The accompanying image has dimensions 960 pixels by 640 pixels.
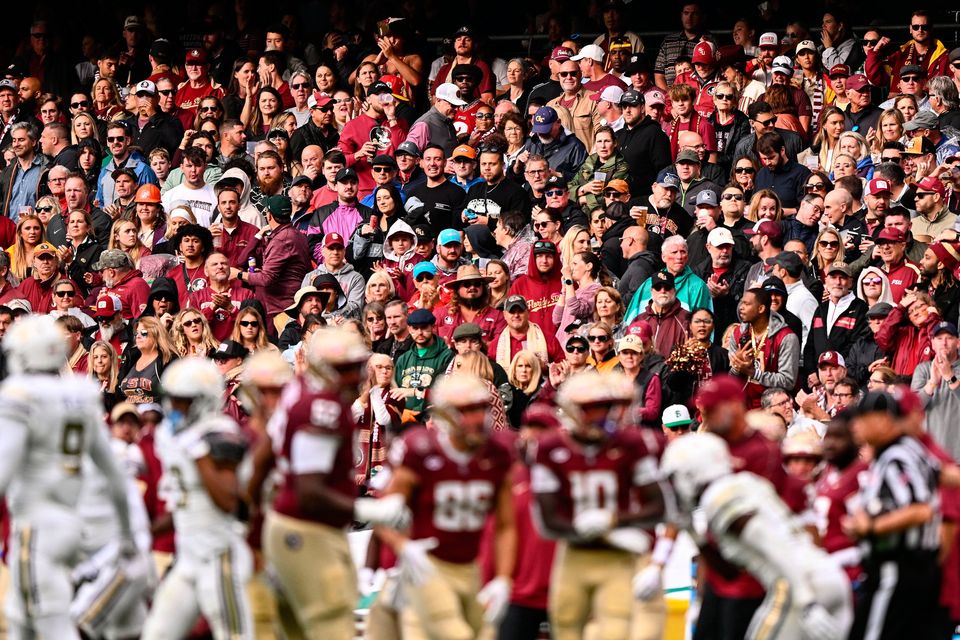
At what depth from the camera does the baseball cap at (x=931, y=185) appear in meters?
16.9

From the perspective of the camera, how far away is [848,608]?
991 centimetres

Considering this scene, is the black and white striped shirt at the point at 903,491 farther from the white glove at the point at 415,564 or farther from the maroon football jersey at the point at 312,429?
the maroon football jersey at the point at 312,429

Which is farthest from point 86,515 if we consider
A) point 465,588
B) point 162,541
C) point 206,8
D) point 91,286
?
point 206,8

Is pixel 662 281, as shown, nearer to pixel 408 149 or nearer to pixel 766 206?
pixel 766 206

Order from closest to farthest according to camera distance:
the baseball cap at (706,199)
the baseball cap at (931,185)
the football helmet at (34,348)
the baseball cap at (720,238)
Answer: the football helmet at (34,348)
the baseball cap at (720,238)
the baseball cap at (931,185)
the baseball cap at (706,199)

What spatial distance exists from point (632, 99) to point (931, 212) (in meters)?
3.24

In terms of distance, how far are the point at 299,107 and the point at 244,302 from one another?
4.99 m

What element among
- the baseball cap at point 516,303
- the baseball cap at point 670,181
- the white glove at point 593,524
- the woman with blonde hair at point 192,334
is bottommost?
the white glove at point 593,524

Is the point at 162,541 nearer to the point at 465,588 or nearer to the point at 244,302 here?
the point at 465,588

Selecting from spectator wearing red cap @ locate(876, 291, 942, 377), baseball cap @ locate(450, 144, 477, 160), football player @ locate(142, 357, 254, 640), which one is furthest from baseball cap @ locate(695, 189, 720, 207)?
football player @ locate(142, 357, 254, 640)

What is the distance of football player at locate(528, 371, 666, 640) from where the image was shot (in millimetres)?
10039

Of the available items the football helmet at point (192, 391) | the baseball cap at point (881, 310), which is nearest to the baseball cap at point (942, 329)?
the baseball cap at point (881, 310)

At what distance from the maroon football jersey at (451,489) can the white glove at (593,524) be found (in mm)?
435

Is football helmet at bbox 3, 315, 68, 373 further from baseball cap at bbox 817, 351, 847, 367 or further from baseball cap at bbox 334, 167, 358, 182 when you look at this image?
baseball cap at bbox 334, 167, 358, 182
